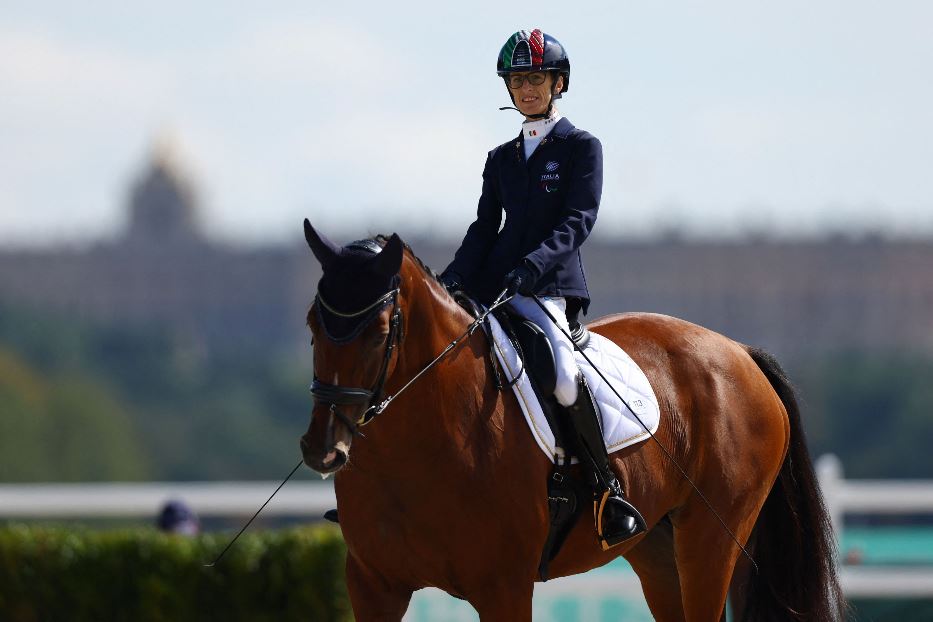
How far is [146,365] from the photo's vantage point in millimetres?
113688

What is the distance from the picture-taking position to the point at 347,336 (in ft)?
15.5

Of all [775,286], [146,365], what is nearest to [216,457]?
[146,365]

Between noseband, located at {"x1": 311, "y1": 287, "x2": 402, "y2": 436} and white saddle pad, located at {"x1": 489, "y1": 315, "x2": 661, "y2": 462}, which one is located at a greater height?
noseband, located at {"x1": 311, "y1": 287, "x2": 402, "y2": 436}

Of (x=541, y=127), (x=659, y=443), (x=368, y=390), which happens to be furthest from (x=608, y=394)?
(x=368, y=390)

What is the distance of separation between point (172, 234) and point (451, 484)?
138630 millimetres

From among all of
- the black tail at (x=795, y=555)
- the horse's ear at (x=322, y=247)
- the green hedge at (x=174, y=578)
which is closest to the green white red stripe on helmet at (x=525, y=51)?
the horse's ear at (x=322, y=247)

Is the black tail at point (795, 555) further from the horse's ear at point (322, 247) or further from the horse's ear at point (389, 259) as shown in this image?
the horse's ear at point (322, 247)

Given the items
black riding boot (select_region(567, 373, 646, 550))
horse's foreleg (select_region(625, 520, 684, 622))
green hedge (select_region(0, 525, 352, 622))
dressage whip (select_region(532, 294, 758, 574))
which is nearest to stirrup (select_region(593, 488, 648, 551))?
black riding boot (select_region(567, 373, 646, 550))

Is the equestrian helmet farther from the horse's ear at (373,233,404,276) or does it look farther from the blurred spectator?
the blurred spectator

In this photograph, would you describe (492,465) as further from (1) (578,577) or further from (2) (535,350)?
(1) (578,577)

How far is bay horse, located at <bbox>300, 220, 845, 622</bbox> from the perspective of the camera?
4797mm

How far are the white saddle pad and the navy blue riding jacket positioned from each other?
0.80 feet

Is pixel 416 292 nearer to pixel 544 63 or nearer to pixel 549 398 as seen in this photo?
pixel 549 398

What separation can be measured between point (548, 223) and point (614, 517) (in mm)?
1003
